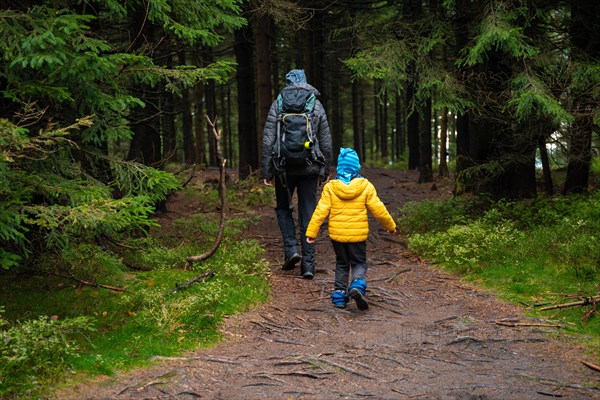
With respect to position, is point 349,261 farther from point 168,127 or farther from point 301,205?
point 168,127

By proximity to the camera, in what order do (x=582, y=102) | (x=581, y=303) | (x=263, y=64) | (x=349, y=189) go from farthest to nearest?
1. (x=263, y=64)
2. (x=582, y=102)
3. (x=349, y=189)
4. (x=581, y=303)

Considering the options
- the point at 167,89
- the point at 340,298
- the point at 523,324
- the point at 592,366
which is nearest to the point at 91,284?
the point at 340,298

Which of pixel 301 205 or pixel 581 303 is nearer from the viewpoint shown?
pixel 581 303

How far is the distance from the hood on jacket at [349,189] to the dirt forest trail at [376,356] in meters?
1.42

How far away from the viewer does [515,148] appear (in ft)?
34.2

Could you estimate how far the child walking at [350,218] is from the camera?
7070 millimetres

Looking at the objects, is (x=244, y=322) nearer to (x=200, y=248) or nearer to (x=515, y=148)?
(x=200, y=248)

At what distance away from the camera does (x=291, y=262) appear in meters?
8.75

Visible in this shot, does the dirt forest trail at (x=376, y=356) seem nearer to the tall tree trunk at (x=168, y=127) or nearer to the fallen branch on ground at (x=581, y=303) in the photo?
the fallen branch on ground at (x=581, y=303)

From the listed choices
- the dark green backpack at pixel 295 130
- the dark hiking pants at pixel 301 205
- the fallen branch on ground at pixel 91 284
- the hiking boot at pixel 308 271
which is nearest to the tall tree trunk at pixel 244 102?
the dark hiking pants at pixel 301 205

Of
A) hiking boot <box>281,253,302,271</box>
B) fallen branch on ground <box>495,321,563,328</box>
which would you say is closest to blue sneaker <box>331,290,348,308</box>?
hiking boot <box>281,253,302,271</box>

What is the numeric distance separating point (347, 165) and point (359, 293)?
157 cm

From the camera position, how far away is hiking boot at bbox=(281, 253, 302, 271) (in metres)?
8.66

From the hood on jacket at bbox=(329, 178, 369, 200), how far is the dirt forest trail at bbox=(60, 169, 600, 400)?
142 centimetres
